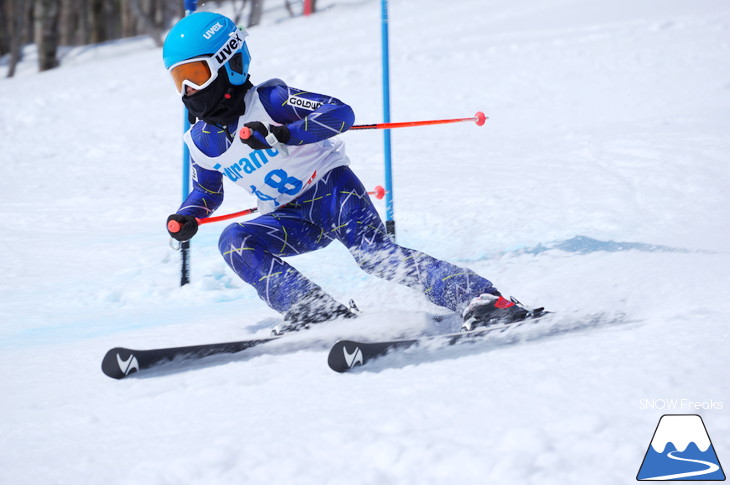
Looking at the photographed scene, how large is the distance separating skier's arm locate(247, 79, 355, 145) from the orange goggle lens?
0.24m

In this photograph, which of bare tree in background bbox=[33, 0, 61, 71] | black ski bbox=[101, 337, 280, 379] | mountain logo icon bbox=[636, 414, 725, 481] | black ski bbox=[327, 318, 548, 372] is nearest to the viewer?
mountain logo icon bbox=[636, 414, 725, 481]

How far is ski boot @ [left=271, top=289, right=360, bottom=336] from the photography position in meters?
3.03

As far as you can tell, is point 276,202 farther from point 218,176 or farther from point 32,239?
point 32,239

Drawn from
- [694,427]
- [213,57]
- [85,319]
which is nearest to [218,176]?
→ [213,57]

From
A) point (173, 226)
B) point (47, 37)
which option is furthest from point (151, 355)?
point (47, 37)

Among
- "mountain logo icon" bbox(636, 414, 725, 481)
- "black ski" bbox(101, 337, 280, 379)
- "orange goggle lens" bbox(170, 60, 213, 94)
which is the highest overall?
"orange goggle lens" bbox(170, 60, 213, 94)

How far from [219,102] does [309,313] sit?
0.89 metres

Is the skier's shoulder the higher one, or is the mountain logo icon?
the skier's shoulder

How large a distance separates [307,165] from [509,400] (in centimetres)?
149

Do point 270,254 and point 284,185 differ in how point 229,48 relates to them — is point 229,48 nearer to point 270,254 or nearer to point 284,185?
point 284,185

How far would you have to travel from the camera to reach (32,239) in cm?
528

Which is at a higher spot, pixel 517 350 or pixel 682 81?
pixel 682 81

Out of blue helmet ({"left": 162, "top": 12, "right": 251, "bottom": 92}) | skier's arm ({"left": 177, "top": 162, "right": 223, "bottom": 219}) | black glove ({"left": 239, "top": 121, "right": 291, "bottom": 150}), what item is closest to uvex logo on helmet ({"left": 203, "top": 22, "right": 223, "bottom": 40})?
blue helmet ({"left": 162, "top": 12, "right": 251, "bottom": 92})

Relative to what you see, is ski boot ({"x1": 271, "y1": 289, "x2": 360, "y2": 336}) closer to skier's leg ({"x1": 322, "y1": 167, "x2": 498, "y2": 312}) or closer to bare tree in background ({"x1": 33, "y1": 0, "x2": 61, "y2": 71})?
skier's leg ({"x1": 322, "y1": 167, "x2": 498, "y2": 312})
